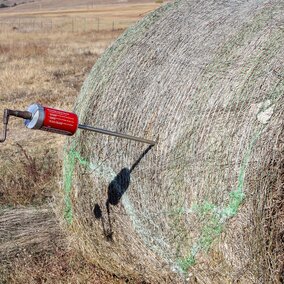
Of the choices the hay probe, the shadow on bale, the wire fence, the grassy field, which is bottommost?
the wire fence

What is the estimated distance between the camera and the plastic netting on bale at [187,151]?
3.54 meters

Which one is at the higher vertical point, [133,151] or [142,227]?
[133,151]

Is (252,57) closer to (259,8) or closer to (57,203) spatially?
(259,8)

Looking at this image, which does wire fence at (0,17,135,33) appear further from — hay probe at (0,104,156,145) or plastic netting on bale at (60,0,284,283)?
hay probe at (0,104,156,145)

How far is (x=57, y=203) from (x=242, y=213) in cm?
227

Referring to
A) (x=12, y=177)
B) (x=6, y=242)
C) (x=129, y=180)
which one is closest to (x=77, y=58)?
(x=12, y=177)

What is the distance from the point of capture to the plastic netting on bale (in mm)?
3535

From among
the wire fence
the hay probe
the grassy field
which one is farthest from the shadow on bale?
the wire fence

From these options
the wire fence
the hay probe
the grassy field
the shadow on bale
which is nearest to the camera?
the hay probe

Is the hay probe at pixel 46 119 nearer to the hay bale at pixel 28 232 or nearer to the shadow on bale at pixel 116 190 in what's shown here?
the shadow on bale at pixel 116 190

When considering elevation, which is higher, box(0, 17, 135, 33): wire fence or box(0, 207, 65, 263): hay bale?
box(0, 207, 65, 263): hay bale

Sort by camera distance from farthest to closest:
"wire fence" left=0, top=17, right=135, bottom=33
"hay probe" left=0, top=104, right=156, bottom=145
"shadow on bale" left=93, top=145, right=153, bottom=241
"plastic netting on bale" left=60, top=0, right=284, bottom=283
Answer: "wire fence" left=0, top=17, right=135, bottom=33, "shadow on bale" left=93, top=145, right=153, bottom=241, "plastic netting on bale" left=60, top=0, right=284, bottom=283, "hay probe" left=0, top=104, right=156, bottom=145

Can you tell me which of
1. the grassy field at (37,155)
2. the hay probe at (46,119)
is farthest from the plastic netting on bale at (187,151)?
the hay probe at (46,119)

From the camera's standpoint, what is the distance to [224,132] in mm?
3646
